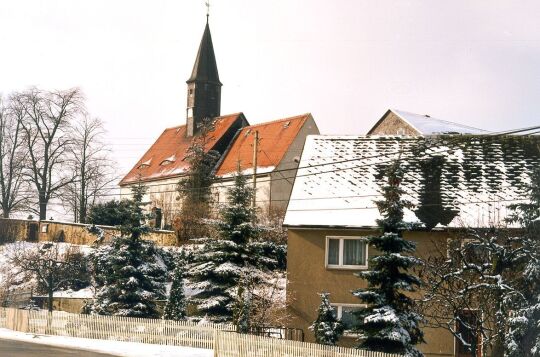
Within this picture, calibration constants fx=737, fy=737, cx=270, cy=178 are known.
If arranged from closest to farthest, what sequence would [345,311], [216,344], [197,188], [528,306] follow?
[528,306]
[216,344]
[345,311]
[197,188]

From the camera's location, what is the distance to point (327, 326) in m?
23.2

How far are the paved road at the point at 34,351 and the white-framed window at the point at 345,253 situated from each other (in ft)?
27.6

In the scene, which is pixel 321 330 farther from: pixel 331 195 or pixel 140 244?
pixel 140 244

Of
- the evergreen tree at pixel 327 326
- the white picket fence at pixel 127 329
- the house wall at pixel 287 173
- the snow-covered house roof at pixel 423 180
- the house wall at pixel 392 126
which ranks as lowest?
the white picket fence at pixel 127 329

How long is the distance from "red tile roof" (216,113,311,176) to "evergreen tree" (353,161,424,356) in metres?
36.2

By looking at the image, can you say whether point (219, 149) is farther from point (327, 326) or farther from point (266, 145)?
point (327, 326)

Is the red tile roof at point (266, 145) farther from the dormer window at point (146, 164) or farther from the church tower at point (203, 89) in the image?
the dormer window at point (146, 164)

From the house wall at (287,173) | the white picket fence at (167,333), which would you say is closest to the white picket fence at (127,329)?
the white picket fence at (167,333)

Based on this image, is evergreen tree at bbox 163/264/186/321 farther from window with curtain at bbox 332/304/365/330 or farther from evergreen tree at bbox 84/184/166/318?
window with curtain at bbox 332/304/365/330

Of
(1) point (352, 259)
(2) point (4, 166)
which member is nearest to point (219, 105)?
(2) point (4, 166)

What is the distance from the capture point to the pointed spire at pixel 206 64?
241 feet

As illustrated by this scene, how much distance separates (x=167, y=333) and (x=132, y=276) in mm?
4241

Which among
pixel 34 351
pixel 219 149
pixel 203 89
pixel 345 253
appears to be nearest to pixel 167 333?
pixel 34 351

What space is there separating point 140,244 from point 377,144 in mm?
10776
